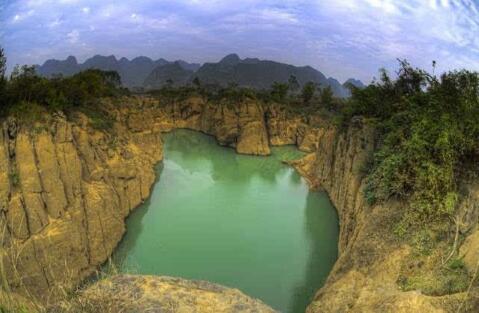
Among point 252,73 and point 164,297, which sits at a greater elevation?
point 252,73

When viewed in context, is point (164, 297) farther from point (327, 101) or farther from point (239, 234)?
point (327, 101)

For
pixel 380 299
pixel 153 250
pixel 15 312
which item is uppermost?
pixel 15 312

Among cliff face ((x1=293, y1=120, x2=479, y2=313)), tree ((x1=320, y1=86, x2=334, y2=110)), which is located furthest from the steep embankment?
tree ((x1=320, y1=86, x2=334, y2=110))

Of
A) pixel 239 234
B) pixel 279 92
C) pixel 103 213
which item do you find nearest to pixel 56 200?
pixel 103 213

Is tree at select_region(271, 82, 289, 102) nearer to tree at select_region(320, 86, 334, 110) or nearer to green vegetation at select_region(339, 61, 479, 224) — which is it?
tree at select_region(320, 86, 334, 110)

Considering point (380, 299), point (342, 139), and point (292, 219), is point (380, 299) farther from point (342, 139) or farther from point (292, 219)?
point (342, 139)

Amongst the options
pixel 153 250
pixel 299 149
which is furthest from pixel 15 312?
pixel 299 149
